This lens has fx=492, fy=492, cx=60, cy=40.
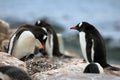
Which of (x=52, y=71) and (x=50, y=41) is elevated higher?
(x=50, y=41)

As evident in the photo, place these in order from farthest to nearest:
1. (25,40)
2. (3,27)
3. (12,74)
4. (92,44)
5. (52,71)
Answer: (3,27) < (25,40) < (92,44) < (52,71) < (12,74)

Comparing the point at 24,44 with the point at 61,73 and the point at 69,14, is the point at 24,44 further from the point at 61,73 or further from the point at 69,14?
the point at 69,14

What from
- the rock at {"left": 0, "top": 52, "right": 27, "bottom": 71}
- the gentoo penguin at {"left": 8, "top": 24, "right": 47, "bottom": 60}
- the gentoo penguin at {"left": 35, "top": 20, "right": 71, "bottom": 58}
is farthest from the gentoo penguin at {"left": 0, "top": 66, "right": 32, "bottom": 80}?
the gentoo penguin at {"left": 35, "top": 20, "right": 71, "bottom": 58}

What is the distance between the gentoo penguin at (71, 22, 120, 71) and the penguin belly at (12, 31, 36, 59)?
2.50ft

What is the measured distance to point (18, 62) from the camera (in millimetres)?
5535

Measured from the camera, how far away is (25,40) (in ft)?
23.0

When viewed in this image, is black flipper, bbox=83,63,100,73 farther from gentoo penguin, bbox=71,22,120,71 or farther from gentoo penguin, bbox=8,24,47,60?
gentoo penguin, bbox=8,24,47,60

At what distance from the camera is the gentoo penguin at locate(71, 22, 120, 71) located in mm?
6633

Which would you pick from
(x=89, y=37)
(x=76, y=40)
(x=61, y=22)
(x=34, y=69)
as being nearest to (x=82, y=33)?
(x=89, y=37)

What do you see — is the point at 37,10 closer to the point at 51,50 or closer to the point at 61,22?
the point at 61,22

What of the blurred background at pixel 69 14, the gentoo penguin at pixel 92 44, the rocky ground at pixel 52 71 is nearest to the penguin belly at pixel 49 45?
the gentoo penguin at pixel 92 44

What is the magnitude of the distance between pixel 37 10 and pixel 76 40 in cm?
819

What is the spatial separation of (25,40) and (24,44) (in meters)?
0.07

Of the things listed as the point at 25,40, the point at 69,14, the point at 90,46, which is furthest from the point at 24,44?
the point at 69,14
